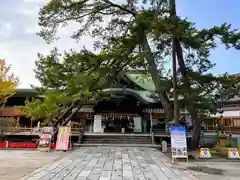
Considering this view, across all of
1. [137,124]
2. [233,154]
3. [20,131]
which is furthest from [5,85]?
[233,154]

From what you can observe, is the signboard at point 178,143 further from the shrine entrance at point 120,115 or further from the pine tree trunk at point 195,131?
the shrine entrance at point 120,115

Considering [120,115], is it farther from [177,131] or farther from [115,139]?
[177,131]

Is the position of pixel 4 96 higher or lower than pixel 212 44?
lower

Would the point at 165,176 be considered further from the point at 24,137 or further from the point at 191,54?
the point at 24,137

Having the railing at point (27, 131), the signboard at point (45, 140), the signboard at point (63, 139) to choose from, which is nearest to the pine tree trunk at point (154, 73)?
the signboard at point (63, 139)

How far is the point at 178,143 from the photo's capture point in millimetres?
9906

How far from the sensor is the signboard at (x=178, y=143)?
9.74 metres

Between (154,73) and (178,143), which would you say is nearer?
(178,143)

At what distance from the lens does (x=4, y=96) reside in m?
22.6

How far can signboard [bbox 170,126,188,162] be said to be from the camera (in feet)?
32.0

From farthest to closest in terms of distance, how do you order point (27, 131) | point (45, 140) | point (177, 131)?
point (27, 131), point (45, 140), point (177, 131)

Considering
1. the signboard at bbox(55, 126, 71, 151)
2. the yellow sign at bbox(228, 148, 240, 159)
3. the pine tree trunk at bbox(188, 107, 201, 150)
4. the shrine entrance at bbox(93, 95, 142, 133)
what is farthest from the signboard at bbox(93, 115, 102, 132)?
the yellow sign at bbox(228, 148, 240, 159)

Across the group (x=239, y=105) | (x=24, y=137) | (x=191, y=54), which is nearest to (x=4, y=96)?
(x=24, y=137)

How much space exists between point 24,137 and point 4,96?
701 centimetres
